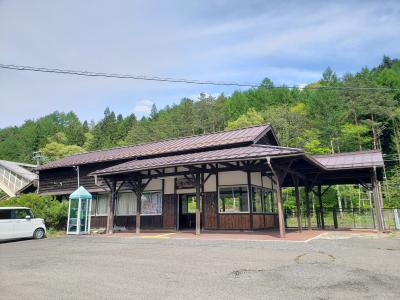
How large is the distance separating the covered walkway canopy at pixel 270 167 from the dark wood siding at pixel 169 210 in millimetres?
1368

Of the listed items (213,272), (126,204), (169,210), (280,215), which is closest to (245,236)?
(280,215)

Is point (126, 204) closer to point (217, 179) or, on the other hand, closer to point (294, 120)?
point (217, 179)

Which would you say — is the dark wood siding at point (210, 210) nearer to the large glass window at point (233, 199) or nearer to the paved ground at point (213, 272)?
the large glass window at point (233, 199)

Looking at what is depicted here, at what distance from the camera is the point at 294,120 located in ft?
124

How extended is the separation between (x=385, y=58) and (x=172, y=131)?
40443 mm

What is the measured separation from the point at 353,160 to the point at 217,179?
6.17 meters

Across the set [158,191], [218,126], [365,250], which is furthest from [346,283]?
[218,126]

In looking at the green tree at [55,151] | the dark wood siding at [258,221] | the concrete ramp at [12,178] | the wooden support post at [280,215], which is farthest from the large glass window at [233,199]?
the green tree at [55,151]

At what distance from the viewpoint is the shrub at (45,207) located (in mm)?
16141

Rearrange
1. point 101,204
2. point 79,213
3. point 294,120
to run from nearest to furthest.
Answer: point 79,213 → point 101,204 → point 294,120

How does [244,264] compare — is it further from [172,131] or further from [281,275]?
[172,131]

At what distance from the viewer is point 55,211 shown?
16.3 meters

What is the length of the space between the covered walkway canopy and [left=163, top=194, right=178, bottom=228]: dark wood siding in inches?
53.9

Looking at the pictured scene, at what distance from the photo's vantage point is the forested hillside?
115 ft
